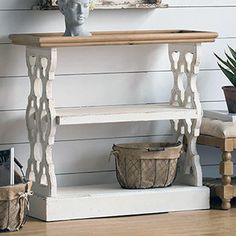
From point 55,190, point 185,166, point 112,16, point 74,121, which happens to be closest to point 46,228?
point 55,190

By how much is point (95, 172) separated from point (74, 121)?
1.64 ft

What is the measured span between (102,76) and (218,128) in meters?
0.58

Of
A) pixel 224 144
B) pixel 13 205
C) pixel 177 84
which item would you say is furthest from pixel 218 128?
pixel 13 205

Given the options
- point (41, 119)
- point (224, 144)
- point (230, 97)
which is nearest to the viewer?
point (41, 119)

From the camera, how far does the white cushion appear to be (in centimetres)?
386

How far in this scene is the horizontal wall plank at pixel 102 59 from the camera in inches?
154

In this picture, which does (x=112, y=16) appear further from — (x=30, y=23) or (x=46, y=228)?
(x=46, y=228)

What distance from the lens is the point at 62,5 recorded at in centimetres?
373

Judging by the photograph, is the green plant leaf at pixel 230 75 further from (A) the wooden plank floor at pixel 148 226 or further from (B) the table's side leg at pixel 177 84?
(A) the wooden plank floor at pixel 148 226

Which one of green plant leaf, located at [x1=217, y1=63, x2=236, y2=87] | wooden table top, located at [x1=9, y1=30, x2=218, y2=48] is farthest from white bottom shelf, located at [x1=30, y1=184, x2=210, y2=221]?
wooden table top, located at [x1=9, y1=30, x2=218, y2=48]

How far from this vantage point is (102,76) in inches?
160

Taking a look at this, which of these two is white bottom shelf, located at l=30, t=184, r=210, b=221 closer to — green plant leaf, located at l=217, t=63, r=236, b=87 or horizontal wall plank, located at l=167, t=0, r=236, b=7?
green plant leaf, located at l=217, t=63, r=236, b=87

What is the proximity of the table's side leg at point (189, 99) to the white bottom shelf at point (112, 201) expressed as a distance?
9 centimetres

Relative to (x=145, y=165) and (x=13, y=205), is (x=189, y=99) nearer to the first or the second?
(x=145, y=165)
